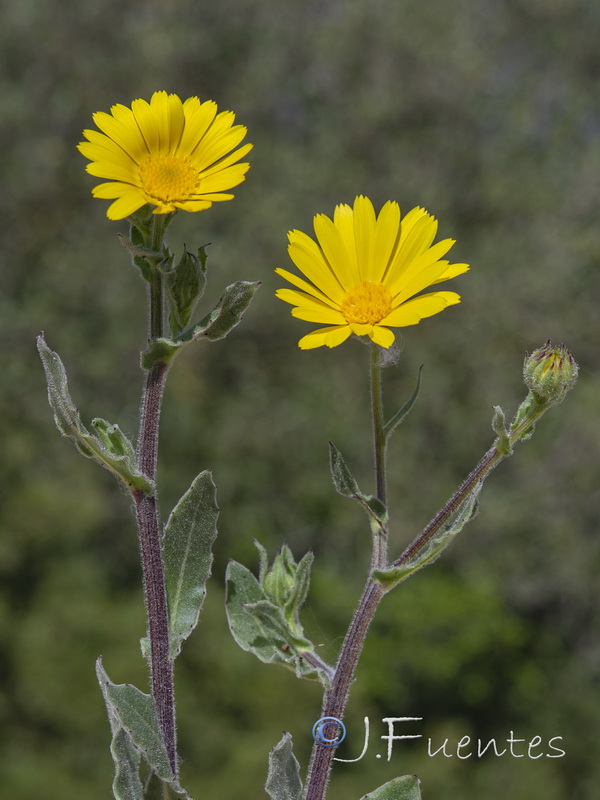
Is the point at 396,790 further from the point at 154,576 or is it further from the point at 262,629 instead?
the point at 154,576

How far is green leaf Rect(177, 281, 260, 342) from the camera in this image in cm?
101

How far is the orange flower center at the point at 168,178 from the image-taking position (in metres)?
1.01

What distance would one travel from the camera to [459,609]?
332 inches

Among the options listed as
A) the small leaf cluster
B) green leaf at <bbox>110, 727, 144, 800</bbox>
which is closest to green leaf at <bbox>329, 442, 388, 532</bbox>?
the small leaf cluster

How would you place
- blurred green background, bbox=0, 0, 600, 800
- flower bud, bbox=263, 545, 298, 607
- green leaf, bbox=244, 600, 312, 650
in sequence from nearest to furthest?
green leaf, bbox=244, 600, 312, 650 < flower bud, bbox=263, 545, 298, 607 < blurred green background, bbox=0, 0, 600, 800

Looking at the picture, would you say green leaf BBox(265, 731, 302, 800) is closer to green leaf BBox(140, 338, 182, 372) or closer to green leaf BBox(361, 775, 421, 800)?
green leaf BBox(361, 775, 421, 800)

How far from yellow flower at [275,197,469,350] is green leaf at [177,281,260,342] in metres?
0.08

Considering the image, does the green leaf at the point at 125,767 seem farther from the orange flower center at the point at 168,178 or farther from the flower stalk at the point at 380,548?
the orange flower center at the point at 168,178

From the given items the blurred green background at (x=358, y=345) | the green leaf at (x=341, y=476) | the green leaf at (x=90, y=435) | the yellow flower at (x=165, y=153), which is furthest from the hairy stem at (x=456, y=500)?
the blurred green background at (x=358, y=345)

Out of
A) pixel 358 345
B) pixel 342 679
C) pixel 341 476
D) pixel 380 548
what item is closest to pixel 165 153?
pixel 341 476

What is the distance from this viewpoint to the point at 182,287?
1033 millimetres

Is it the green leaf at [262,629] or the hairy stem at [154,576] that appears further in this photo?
the green leaf at [262,629]

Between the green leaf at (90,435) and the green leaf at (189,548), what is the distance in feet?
0.41

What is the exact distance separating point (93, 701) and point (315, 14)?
816 cm
